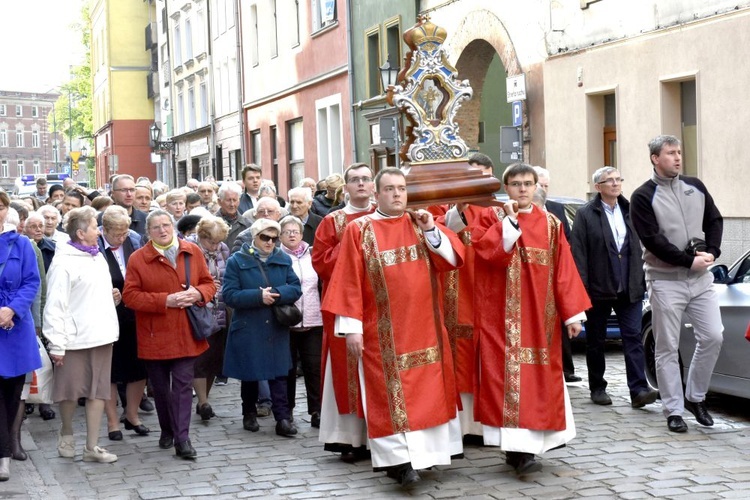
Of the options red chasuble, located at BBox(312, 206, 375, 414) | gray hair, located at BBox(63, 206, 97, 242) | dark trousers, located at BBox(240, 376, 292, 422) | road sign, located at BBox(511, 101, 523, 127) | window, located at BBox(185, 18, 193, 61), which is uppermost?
window, located at BBox(185, 18, 193, 61)

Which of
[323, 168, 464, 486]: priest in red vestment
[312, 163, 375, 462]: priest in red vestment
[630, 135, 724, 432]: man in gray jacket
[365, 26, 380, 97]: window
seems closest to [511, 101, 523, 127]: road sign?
[365, 26, 380, 97]: window

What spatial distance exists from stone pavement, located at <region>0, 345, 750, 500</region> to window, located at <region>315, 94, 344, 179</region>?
863 inches

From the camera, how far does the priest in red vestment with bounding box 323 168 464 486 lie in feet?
24.6

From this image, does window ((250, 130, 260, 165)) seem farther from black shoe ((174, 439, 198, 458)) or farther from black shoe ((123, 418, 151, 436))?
black shoe ((174, 439, 198, 458))

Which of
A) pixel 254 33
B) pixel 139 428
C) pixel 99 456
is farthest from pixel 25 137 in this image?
pixel 99 456

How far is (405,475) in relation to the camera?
7418mm

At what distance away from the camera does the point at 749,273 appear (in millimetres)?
9406

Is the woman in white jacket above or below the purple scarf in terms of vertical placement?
below

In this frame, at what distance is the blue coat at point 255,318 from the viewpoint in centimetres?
962

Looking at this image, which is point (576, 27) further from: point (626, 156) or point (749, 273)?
point (749, 273)

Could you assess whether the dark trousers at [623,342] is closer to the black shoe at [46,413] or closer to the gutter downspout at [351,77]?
the black shoe at [46,413]

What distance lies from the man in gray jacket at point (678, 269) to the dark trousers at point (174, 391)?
3370 mm

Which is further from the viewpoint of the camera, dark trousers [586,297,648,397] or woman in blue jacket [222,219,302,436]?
dark trousers [586,297,648,397]

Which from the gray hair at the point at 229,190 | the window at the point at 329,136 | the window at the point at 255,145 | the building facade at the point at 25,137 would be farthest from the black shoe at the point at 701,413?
the building facade at the point at 25,137
